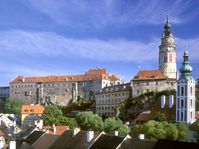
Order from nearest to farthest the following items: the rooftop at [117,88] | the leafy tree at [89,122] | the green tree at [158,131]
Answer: the green tree at [158,131] → the leafy tree at [89,122] → the rooftop at [117,88]

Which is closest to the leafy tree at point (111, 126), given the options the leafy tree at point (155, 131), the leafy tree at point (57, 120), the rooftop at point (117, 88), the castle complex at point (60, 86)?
the leafy tree at point (57, 120)

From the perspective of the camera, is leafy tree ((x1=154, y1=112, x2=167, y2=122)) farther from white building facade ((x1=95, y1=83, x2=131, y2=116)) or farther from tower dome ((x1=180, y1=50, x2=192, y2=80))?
white building facade ((x1=95, y1=83, x2=131, y2=116))

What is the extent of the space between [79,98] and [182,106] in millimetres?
57287

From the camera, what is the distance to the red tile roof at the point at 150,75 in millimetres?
111662

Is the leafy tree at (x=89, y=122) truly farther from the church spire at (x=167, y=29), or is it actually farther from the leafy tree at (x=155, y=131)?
the church spire at (x=167, y=29)

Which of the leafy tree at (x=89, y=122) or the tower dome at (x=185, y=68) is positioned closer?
the leafy tree at (x=89, y=122)

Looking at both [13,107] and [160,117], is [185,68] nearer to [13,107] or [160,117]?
[160,117]

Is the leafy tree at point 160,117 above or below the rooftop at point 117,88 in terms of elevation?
below

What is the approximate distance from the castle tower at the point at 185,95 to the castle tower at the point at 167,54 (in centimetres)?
4546

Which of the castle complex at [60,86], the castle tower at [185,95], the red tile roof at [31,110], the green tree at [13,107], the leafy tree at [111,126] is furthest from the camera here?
the castle complex at [60,86]

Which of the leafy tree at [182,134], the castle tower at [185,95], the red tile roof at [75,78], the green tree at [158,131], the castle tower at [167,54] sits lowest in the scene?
the leafy tree at [182,134]

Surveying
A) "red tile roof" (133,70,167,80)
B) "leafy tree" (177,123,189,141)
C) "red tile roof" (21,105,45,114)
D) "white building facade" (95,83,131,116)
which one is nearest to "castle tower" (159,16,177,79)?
"red tile roof" (133,70,167,80)

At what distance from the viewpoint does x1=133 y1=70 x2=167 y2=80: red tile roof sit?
366 ft

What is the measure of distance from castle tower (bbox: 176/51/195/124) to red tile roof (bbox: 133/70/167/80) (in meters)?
24.6
